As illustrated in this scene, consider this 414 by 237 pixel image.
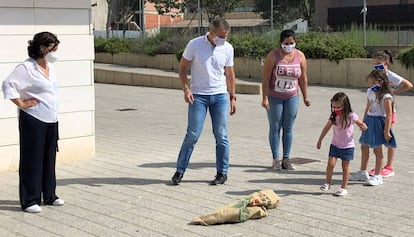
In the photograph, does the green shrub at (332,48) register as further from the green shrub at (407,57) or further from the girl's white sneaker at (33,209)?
the girl's white sneaker at (33,209)

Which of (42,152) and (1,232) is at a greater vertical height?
(42,152)

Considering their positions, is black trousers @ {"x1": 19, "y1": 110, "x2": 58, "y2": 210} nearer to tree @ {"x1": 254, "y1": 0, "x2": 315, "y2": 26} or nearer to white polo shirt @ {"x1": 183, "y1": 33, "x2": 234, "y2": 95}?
white polo shirt @ {"x1": 183, "y1": 33, "x2": 234, "y2": 95}

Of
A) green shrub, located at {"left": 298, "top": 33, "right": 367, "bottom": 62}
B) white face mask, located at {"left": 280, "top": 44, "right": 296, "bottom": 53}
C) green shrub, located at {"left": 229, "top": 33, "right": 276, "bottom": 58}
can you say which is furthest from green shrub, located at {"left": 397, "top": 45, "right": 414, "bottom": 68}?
white face mask, located at {"left": 280, "top": 44, "right": 296, "bottom": 53}

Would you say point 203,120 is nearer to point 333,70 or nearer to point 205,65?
point 205,65

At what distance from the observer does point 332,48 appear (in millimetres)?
23375

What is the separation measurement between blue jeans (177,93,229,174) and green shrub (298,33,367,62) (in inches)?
644

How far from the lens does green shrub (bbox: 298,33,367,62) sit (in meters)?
23.2

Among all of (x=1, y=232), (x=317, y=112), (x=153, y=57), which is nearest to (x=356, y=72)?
(x=317, y=112)

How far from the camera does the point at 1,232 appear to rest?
5641 mm

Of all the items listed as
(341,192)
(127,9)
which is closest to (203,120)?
(341,192)

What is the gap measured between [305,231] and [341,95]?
1860mm

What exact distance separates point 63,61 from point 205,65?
218cm

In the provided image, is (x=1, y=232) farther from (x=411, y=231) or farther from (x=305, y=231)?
(x=411, y=231)

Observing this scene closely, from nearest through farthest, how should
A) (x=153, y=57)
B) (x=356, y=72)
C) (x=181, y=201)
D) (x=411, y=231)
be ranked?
(x=411, y=231) → (x=181, y=201) → (x=356, y=72) → (x=153, y=57)
